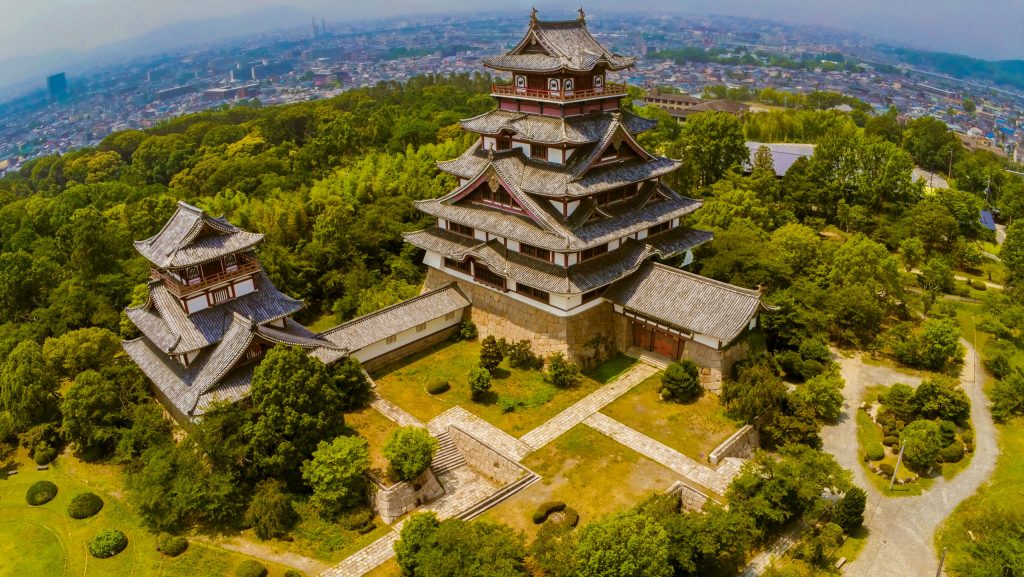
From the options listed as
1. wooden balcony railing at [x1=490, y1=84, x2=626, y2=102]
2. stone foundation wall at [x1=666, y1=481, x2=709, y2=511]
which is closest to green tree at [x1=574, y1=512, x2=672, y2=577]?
stone foundation wall at [x1=666, y1=481, x2=709, y2=511]

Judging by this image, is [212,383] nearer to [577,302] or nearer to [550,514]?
[550,514]

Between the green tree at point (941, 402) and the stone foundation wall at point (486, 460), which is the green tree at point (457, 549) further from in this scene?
the green tree at point (941, 402)

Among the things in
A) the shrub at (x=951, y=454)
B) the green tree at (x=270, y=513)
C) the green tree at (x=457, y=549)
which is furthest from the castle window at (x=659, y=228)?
the green tree at (x=270, y=513)

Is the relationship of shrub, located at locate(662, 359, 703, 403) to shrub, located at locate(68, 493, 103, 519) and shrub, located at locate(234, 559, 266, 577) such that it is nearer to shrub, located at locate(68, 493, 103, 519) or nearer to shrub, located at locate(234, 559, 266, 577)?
shrub, located at locate(234, 559, 266, 577)

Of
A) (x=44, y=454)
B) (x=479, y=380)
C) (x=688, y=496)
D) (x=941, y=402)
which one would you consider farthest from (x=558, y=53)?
(x=44, y=454)

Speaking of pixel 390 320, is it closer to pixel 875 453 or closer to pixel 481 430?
pixel 481 430
